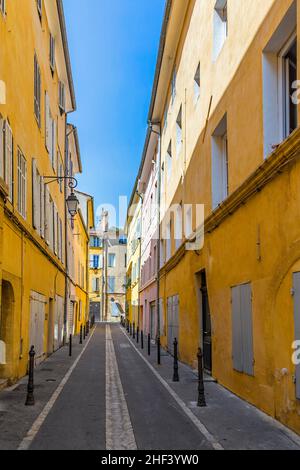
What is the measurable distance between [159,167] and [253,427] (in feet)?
64.9

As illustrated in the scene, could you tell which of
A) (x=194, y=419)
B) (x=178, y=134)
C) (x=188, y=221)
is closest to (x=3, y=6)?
(x=194, y=419)

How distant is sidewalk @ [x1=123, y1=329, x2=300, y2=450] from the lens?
679 cm

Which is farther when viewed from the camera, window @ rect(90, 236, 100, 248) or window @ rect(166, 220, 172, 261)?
window @ rect(90, 236, 100, 248)

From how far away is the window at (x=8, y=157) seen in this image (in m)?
10.6

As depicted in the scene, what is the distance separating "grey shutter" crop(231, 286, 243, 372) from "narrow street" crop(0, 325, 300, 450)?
66cm

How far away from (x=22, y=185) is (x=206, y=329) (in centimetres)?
610

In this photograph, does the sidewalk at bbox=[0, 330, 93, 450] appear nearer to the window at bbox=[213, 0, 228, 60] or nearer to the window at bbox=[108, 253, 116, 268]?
the window at bbox=[213, 0, 228, 60]

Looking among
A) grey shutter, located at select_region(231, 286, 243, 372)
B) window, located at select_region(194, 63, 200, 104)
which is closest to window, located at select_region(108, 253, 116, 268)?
window, located at select_region(194, 63, 200, 104)

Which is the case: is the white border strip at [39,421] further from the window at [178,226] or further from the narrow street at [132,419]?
the window at [178,226]

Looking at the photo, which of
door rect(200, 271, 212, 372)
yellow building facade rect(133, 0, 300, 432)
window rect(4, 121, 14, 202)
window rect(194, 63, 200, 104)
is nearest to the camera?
yellow building facade rect(133, 0, 300, 432)

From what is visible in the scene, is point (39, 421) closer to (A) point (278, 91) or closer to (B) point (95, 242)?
(A) point (278, 91)

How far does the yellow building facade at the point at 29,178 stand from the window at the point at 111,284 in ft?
144

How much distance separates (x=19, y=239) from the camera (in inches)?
488

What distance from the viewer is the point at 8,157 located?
11.0m
